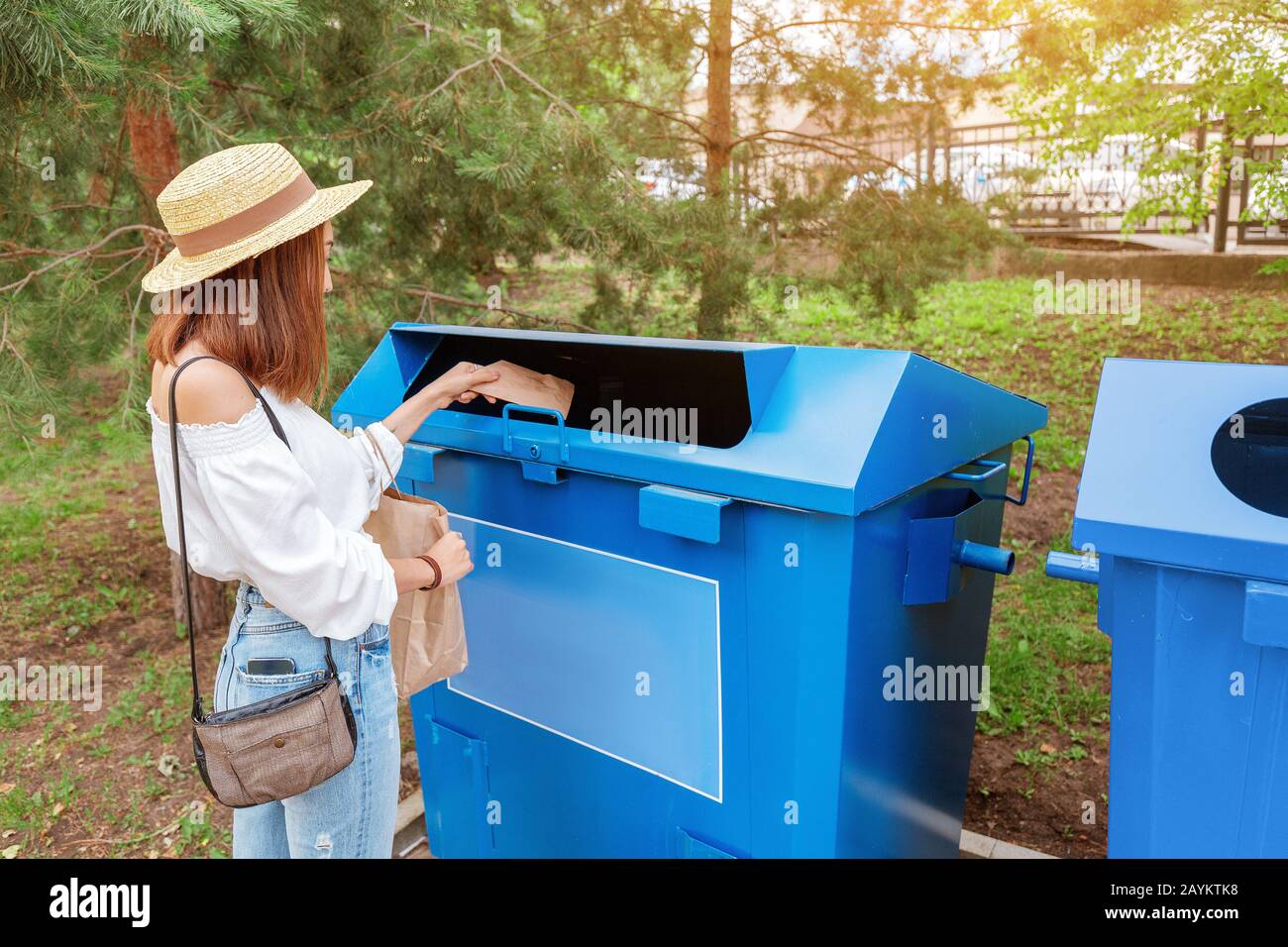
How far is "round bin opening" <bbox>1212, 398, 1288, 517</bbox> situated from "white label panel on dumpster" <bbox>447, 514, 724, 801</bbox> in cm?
106

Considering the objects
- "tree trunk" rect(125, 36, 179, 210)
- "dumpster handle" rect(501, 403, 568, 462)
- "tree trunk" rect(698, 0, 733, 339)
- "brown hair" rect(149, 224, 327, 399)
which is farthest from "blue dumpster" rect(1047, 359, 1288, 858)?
"tree trunk" rect(125, 36, 179, 210)

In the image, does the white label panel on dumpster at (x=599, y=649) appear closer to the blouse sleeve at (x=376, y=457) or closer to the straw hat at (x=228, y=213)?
the blouse sleeve at (x=376, y=457)

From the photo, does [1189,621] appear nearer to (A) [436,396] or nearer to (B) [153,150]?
(A) [436,396]

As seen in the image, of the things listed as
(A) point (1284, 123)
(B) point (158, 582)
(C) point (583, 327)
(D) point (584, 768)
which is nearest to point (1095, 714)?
(D) point (584, 768)

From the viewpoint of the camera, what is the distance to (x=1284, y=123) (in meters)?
4.20

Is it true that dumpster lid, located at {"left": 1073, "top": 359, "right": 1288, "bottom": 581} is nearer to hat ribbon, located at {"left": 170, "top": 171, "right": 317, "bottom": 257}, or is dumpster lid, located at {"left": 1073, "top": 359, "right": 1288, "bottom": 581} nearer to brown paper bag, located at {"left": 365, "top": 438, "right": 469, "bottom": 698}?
brown paper bag, located at {"left": 365, "top": 438, "right": 469, "bottom": 698}

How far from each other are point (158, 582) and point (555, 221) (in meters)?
2.74

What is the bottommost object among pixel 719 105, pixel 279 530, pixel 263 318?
pixel 279 530

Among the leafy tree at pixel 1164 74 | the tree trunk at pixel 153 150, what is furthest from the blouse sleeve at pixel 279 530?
the leafy tree at pixel 1164 74

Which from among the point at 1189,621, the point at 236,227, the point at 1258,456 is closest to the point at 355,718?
the point at 236,227

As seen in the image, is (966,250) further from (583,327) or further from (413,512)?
(413,512)

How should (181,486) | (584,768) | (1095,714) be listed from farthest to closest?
(1095,714), (584,768), (181,486)

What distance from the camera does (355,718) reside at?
60.5 inches

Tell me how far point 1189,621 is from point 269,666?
4.35 ft
